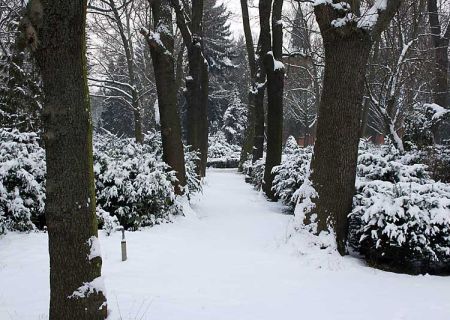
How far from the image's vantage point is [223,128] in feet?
140

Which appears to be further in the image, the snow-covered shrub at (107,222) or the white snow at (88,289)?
the snow-covered shrub at (107,222)

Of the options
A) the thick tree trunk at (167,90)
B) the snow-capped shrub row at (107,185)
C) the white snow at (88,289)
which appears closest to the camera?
the white snow at (88,289)

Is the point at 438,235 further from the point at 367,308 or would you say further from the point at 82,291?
the point at 82,291

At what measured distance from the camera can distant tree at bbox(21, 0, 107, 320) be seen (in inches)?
112

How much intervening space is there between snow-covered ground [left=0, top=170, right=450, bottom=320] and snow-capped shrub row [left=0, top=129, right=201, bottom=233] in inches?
21.3

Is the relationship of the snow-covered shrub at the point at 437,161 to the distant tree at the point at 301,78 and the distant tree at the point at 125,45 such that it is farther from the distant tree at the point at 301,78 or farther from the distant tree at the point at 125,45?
the distant tree at the point at 125,45

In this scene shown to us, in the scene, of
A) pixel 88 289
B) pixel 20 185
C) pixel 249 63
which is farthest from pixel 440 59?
pixel 88 289

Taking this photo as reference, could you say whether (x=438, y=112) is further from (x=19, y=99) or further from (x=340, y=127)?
(x=19, y=99)

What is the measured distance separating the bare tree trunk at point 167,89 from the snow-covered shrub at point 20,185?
292cm

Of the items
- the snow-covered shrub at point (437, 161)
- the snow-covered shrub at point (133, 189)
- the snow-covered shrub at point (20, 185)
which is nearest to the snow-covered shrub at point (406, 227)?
the snow-covered shrub at point (437, 161)

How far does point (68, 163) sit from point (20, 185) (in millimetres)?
5374

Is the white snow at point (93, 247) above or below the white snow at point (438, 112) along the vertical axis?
below

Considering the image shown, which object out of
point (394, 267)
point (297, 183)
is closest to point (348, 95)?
point (394, 267)

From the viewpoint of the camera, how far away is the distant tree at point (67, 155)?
284cm
